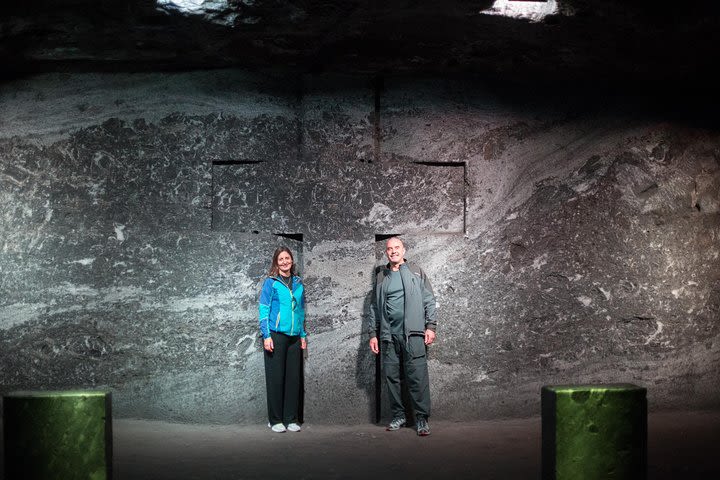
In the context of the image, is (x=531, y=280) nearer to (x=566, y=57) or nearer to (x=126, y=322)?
(x=566, y=57)

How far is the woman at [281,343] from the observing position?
548cm

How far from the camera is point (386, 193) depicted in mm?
5836

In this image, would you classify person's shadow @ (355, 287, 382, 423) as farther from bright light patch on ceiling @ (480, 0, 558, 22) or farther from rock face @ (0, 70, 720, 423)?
bright light patch on ceiling @ (480, 0, 558, 22)

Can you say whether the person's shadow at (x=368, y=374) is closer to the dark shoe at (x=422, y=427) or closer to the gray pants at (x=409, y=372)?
the gray pants at (x=409, y=372)

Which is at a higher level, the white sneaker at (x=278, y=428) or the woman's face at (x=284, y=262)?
the woman's face at (x=284, y=262)


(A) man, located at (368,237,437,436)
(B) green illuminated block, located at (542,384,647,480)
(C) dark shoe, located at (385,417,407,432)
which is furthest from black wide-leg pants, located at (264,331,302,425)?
(B) green illuminated block, located at (542,384,647,480)

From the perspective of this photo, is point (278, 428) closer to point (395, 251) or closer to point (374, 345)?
point (374, 345)

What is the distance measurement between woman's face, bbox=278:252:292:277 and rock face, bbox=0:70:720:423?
9.7 inches

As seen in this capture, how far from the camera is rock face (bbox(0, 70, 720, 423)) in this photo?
573 cm

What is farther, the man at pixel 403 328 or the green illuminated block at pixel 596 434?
the man at pixel 403 328

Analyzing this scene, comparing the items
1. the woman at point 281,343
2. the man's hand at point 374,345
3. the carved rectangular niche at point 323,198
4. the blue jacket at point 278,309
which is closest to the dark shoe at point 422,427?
the man's hand at point 374,345

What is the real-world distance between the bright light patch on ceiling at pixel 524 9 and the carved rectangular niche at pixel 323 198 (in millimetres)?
1535

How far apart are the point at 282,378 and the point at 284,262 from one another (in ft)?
3.18

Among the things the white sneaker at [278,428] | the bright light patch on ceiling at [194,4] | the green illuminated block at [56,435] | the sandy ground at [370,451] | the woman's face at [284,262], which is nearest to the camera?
the green illuminated block at [56,435]
